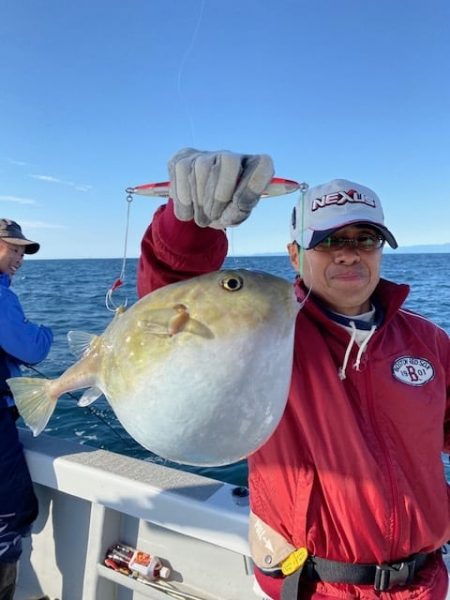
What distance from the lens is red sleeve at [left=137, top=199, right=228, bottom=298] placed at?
1675 mm

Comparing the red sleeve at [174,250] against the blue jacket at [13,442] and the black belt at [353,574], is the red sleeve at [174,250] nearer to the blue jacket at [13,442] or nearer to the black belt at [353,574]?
the black belt at [353,574]

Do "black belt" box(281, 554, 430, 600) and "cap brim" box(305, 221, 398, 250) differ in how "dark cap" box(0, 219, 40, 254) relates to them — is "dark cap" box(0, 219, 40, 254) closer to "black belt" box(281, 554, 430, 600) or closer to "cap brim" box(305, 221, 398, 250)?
"cap brim" box(305, 221, 398, 250)

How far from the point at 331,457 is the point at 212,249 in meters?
0.83

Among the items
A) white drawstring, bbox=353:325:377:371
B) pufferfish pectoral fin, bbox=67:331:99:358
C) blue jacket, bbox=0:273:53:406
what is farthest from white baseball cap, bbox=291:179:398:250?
blue jacket, bbox=0:273:53:406

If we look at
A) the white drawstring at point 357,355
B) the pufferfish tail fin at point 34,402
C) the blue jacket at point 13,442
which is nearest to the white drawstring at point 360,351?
the white drawstring at point 357,355

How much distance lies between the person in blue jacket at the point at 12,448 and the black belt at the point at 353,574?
6.85 feet

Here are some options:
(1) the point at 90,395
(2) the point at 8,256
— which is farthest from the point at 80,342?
(2) the point at 8,256

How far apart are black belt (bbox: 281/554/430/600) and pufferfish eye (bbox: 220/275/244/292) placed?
40.7 inches

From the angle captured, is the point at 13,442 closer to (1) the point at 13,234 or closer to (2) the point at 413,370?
(1) the point at 13,234

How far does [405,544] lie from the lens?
64.3 inches

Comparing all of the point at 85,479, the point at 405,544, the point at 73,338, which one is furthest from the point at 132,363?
the point at 85,479

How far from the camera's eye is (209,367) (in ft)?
4.02

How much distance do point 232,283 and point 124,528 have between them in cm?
257

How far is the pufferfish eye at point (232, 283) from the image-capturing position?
1.32 metres
